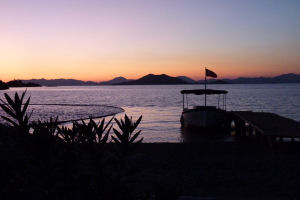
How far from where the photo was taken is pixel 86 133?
1857 mm

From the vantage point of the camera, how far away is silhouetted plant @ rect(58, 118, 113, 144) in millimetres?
1860

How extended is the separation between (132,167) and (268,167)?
35.0 feet

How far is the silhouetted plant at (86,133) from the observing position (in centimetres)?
186

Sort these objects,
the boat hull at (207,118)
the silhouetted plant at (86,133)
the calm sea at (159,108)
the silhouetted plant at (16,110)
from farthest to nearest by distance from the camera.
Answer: the calm sea at (159,108), the boat hull at (207,118), the silhouetted plant at (86,133), the silhouetted plant at (16,110)

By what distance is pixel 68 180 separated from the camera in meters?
1.86

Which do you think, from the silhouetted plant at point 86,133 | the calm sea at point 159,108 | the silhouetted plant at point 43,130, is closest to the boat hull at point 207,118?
the calm sea at point 159,108

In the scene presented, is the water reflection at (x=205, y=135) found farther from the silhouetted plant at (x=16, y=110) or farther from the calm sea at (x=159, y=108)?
the silhouetted plant at (x=16, y=110)

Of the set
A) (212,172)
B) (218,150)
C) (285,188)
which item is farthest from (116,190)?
(218,150)

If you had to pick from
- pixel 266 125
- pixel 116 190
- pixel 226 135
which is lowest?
pixel 226 135

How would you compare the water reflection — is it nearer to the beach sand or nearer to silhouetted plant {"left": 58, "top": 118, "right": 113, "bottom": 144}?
the beach sand

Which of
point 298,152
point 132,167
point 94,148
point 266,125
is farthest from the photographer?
point 266,125

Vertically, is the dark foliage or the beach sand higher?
the dark foliage

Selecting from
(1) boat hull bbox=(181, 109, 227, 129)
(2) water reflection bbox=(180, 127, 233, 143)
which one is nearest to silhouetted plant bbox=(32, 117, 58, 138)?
(2) water reflection bbox=(180, 127, 233, 143)

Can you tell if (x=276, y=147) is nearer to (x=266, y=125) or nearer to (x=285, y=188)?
(x=266, y=125)
